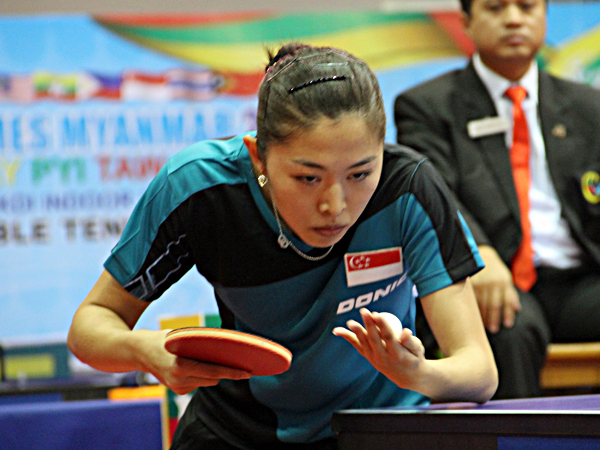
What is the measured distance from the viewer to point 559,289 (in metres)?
2.20

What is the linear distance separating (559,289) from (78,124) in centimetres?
261

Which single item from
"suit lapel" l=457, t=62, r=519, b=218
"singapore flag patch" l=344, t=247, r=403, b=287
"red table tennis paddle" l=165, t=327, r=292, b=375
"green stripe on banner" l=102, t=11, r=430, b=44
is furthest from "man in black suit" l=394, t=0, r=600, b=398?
"green stripe on banner" l=102, t=11, r=430, b=44

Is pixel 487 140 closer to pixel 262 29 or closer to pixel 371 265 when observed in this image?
pixel 371 265

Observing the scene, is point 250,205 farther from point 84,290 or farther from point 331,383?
point 84,290

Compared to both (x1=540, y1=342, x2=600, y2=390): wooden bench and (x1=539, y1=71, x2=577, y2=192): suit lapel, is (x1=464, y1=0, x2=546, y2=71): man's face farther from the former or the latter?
(x1=540, y1=342, x2=600, y2=390): wooden bench

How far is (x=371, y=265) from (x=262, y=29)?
281 cm

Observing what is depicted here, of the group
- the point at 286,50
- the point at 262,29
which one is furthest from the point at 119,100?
the point at 286,50

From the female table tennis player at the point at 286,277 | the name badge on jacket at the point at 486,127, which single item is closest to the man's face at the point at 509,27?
the name badge on jacket at the point at 486,127

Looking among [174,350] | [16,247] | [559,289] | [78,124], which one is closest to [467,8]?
[559,289]

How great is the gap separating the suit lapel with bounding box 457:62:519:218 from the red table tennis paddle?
1.38 metres

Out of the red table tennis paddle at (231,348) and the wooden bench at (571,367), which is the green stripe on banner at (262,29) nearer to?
the wooden bench at (571,367)

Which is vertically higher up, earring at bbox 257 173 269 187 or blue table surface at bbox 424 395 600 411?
earring at bbox 257 173 269 187

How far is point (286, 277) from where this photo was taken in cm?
130

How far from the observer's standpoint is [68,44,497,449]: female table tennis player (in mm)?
1198
